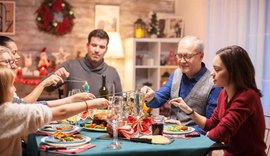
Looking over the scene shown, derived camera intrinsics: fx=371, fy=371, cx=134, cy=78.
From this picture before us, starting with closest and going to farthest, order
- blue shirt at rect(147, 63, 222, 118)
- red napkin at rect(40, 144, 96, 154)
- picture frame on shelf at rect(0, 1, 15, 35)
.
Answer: red napkin at rect(40, 144, 96, 154)
blue shirt at rect(147, 63, 222, 118)
picture frame on shelf at rect(0, 1, 15, 35)

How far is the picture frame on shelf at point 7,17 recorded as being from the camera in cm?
455

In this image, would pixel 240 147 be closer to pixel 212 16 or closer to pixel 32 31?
pixel 212 16

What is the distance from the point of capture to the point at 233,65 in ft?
7.14

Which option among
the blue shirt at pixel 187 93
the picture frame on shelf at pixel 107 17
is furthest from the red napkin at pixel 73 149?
the picture frame on shelf at pixel 107 17

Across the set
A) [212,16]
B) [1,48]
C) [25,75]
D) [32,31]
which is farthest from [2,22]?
[212,16]

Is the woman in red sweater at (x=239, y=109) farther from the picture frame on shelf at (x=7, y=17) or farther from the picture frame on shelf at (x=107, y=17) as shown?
the picture frame on shelf at (x=7, y=17)

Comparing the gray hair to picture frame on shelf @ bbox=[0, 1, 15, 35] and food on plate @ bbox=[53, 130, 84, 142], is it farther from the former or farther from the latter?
picture frame on shelf @ bbox=[0, 1, 15, 35]

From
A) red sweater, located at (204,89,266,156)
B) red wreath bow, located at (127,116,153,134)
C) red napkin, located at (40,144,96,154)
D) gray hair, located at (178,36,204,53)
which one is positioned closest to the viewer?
red napkin, located at (40,144,96,154)

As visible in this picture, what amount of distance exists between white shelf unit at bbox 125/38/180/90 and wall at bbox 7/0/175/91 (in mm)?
220

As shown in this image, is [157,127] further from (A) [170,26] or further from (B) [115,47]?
(A) [170,26]

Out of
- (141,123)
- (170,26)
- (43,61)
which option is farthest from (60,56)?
(141,123)

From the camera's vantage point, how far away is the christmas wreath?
472cm


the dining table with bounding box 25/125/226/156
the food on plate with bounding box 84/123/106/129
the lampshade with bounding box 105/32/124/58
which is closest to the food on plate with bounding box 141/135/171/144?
the dining table with bounding box 25/125/226/156

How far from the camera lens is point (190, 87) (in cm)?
289
